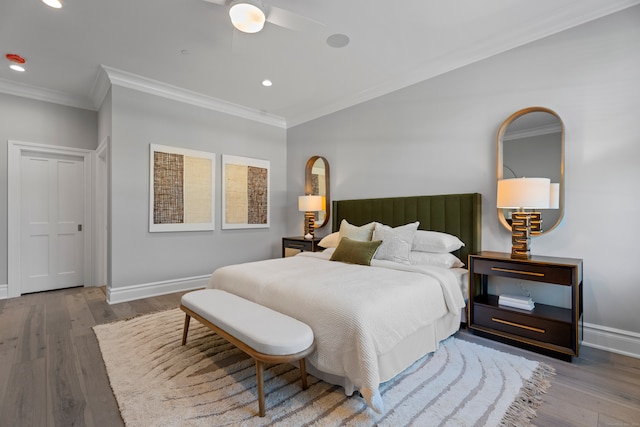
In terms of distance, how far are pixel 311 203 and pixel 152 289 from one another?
2526 millimetres

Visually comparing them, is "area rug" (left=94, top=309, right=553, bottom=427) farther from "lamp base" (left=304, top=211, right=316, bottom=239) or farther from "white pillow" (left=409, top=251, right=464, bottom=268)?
"lamp base" (left=304, top=211, right=316, bottom=239)

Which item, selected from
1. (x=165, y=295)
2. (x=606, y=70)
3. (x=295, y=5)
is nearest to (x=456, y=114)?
(x=606, y=70)

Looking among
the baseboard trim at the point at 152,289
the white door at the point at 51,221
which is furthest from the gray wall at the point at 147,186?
the white door at the point at 51,221

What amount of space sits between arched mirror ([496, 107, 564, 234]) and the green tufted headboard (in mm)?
283

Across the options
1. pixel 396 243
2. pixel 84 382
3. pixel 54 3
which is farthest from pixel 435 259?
pixel 54 3

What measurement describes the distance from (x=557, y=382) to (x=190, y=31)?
4122 millimetres

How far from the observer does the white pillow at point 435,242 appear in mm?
2965

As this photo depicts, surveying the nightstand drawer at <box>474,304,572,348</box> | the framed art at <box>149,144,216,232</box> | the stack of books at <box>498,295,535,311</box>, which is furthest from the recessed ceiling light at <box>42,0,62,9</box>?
the stack of books at <box>498,295,535,311</box>

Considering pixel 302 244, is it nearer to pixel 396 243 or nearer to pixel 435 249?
pixel 396 243

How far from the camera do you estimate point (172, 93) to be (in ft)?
13.5

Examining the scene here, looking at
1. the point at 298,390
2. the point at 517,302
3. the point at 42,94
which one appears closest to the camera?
the point at 298,390

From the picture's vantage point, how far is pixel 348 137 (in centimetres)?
449

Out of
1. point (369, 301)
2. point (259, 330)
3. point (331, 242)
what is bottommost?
point (259, 330)

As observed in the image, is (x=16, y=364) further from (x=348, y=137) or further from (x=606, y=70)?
(x=606, y=70)
